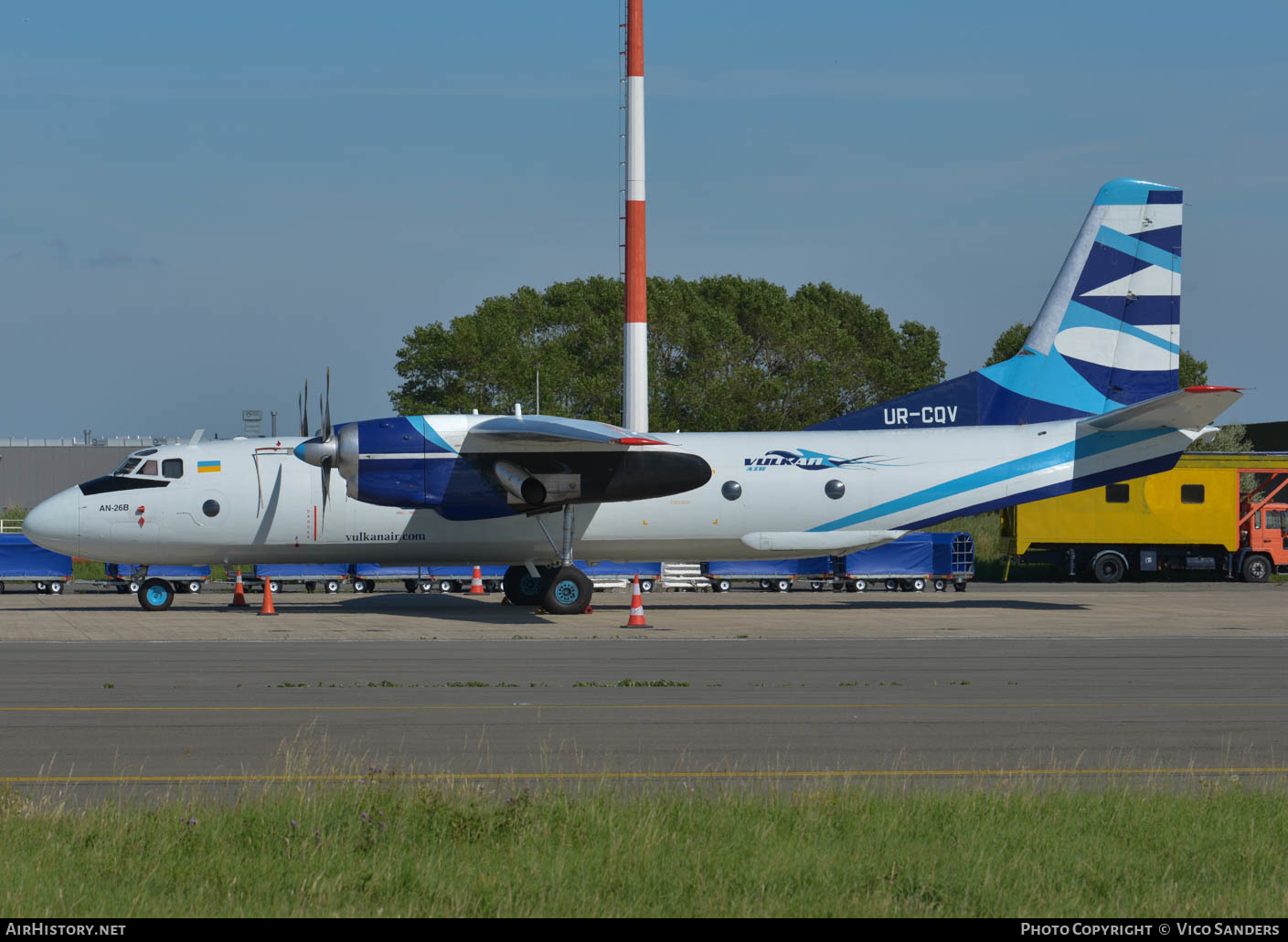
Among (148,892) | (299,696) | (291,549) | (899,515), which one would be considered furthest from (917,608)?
(148,892)

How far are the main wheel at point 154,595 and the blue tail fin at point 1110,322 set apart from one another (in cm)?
1721

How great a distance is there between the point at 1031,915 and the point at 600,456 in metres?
22.1

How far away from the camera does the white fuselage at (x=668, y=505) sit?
94.1 ft

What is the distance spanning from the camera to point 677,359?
3698 inches

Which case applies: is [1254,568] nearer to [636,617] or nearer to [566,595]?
[566,595]

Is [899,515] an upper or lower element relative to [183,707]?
upper

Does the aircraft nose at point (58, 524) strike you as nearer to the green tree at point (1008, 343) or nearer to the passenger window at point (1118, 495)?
the passenger window at point (1118, 495)

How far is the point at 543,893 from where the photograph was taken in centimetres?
700

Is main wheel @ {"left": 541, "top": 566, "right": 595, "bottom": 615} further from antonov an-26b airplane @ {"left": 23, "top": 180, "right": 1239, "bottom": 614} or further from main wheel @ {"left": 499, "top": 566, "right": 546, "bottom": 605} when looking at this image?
main wheel @ {"left": 499, "top": 566, "right": 546, "bottom": 605}

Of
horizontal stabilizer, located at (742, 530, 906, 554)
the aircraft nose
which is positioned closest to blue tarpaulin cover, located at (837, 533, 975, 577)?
horizontal stabilizer, located at (742, 530, 906, 554)

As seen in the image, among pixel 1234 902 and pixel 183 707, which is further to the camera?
pixel 183 707

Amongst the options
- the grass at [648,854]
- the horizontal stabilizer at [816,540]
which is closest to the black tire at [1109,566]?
Result: the horizontal stabilizer at [816,540]

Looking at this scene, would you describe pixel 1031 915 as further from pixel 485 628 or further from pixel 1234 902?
pixel 485 628

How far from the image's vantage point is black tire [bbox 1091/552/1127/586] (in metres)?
42.0
